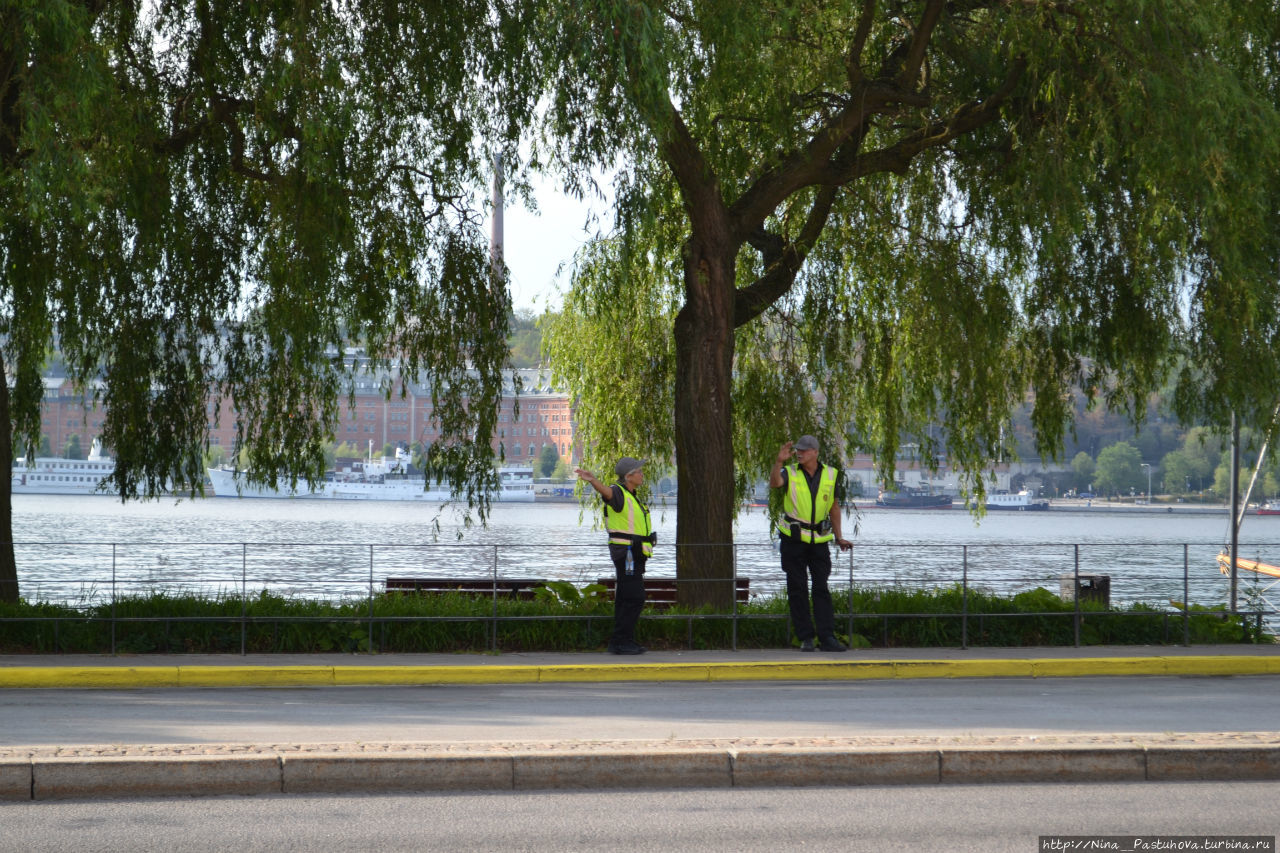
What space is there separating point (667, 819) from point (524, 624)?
6.68 meters

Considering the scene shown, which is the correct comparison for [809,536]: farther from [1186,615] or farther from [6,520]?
[6,520]

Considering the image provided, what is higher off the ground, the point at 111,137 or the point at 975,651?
the point at 111,137

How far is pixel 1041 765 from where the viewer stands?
7742mm

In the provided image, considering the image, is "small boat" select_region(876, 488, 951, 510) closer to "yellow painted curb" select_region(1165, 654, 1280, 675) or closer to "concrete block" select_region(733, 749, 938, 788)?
"yellow painted curb" select_region(1165, 654, 1280, 675)

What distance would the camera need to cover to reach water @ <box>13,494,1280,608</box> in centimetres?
1388

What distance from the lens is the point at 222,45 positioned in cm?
1410

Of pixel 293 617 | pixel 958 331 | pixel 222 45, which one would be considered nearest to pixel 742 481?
pixel 958 331

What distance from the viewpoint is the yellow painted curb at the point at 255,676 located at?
1149 centimetres

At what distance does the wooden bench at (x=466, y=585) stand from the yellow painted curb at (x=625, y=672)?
12.4ft

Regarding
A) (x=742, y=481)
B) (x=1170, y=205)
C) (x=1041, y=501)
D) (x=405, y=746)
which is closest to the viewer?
(x=405, y=746)

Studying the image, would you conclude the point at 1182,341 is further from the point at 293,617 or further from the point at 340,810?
the point at 340,810

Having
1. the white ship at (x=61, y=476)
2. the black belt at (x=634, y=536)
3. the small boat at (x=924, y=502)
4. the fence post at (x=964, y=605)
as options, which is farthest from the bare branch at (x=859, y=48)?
the white ship at (x=61, y=476)

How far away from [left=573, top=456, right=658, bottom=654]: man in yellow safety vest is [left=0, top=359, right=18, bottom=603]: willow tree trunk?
5.67 meters

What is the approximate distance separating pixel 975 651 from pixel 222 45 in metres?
9.17
